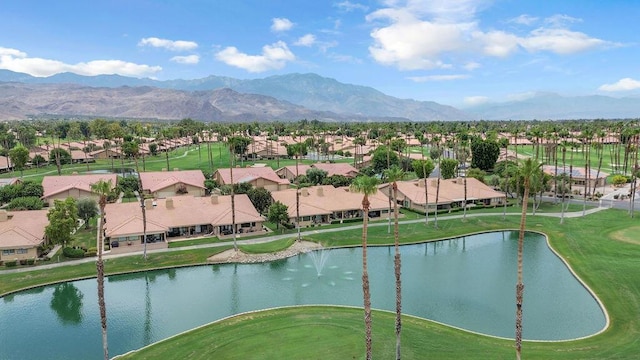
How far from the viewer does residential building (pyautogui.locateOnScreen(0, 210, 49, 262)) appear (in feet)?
173

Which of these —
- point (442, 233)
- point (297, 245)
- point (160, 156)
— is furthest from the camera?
point (160, 156)

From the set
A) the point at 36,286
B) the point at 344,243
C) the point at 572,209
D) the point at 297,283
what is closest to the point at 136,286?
the point at 36,286

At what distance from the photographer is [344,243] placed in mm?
61031

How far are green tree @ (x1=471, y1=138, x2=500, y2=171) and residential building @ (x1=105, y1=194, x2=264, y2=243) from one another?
217ft

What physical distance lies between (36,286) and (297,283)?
88.3 feet

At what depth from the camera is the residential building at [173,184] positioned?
8731 cm

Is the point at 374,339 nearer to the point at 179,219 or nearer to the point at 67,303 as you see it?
the point at 67,303

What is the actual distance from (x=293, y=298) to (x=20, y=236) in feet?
114

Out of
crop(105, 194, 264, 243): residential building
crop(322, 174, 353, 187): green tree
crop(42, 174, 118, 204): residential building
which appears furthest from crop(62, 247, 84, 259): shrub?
crop(322, 174, 353, 187): green tree

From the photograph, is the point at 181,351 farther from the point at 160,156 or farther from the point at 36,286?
the point at 160,156

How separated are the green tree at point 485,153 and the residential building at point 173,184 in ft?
218

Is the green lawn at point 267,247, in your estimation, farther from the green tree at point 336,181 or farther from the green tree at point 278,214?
the green tree at point 336,181

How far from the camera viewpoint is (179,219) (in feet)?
212

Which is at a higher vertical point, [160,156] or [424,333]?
[160,156]
